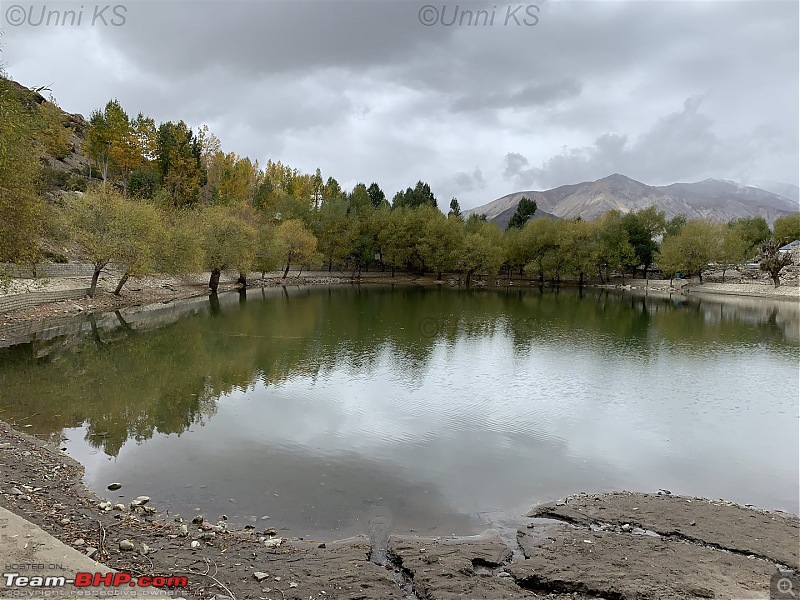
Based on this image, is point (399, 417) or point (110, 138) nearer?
point (399, 417)

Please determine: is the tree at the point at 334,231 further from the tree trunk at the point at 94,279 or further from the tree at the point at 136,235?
the tree trunk at the point at 94,279

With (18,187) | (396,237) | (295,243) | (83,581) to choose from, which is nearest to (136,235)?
(18,187)

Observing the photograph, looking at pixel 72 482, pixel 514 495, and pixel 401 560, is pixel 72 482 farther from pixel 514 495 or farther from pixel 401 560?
pixel 514 495

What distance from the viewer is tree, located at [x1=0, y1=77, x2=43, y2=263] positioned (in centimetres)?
2027

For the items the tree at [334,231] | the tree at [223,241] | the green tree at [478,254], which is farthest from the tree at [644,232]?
the tree at [223,241]

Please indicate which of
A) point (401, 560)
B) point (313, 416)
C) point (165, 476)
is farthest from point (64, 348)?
point (401, 560)

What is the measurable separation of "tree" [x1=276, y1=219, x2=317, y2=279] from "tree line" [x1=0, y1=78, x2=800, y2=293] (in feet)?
0.62

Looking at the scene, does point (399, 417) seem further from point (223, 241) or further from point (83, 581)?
point (223, 241)

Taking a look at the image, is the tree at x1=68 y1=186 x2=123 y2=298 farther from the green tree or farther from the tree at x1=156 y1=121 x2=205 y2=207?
the green tree

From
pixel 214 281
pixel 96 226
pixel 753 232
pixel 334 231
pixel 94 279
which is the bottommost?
pixel 214 281

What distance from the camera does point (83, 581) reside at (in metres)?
6.37

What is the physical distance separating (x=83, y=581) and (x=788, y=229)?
139762 millimetres

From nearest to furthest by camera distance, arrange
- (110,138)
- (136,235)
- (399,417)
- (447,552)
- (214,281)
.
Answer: (447,552) < (399,417) < (136,235) < (214,281) < (110,138)

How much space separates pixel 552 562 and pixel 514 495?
11.4ft
